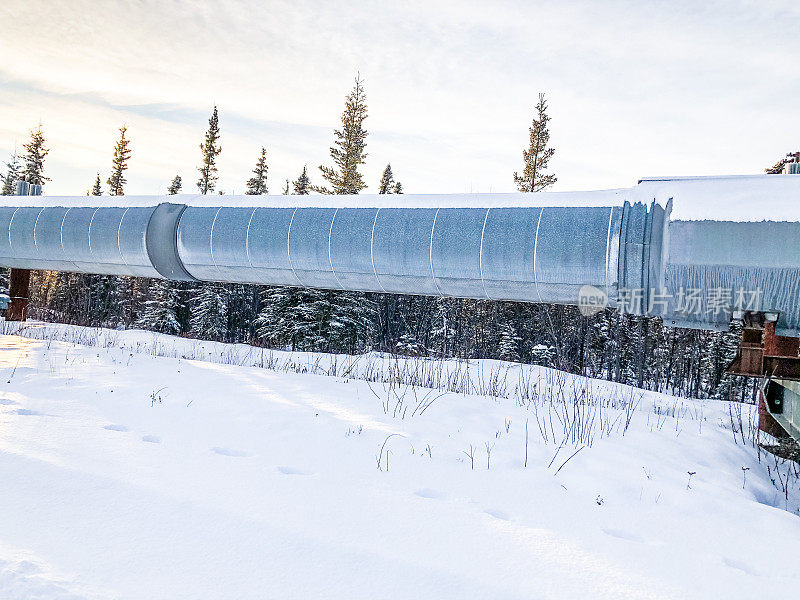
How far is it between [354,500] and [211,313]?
3288 centimetres

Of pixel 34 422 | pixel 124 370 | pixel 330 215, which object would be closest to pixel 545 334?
pixel 330 215

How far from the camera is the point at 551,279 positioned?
6738 mm

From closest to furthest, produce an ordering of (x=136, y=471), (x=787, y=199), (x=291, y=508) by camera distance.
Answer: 1. (x=291, y=508)
2. (x=136, y=471)
3. (x=787, y=199)

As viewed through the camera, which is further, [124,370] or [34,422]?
[124,370]

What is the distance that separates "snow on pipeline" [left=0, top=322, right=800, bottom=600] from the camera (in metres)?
2.46

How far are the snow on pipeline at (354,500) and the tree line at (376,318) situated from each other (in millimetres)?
16957

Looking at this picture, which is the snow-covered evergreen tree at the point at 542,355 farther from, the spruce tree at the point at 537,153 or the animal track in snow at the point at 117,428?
the animal track in snow at the point at 117,428

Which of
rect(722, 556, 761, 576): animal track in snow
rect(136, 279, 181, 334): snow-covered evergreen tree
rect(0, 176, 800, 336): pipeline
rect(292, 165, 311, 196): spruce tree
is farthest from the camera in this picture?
rect(292, 165, 311, 196): spruce tree

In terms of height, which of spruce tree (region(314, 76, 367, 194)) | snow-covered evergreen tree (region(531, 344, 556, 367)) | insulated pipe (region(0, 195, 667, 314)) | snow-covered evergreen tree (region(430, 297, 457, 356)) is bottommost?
snow-covered evergreen tree (region(531, 344, 556, 367))

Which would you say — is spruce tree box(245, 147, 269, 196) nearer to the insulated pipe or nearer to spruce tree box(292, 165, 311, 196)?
spruce tree box(292, 165, 311, 196)

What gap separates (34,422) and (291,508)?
8.26 ft

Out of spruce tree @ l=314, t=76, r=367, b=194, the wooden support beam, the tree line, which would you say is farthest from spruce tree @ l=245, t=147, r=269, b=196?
the wooden support beam

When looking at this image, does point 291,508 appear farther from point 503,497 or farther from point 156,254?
point 156,254

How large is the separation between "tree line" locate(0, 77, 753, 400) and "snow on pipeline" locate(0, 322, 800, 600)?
1696 centimetres
